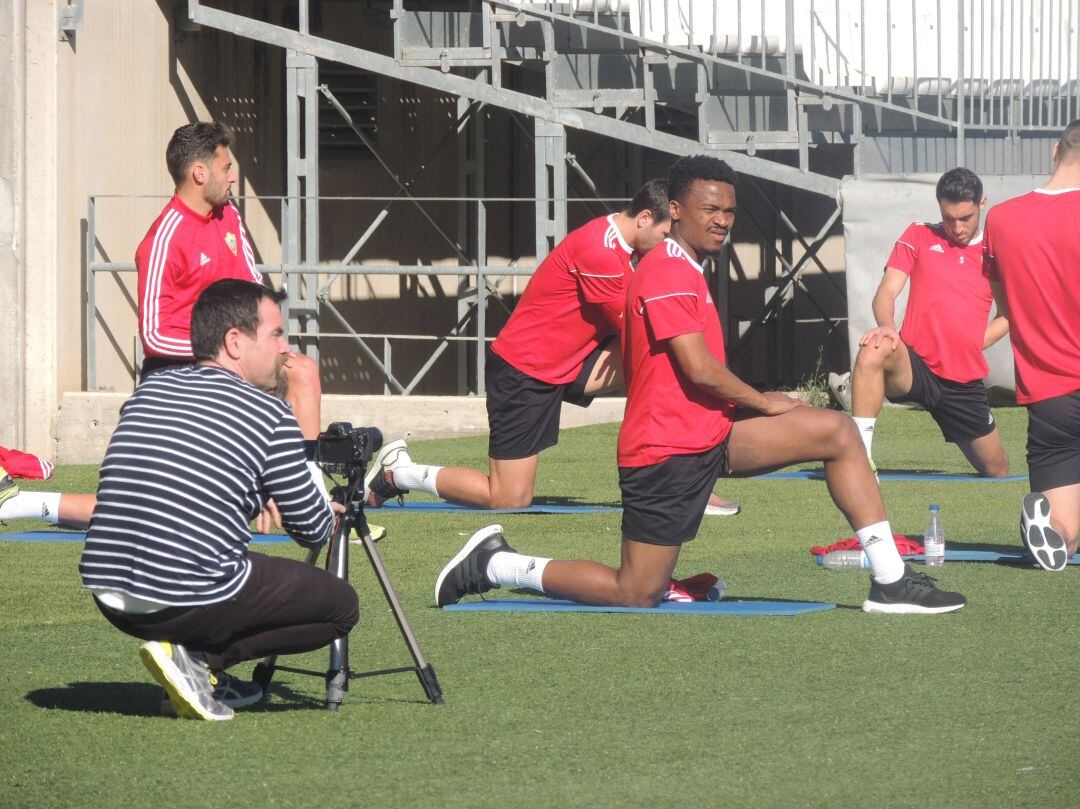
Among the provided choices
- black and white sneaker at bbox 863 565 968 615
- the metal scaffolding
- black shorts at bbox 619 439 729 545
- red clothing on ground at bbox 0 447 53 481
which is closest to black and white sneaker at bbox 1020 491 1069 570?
black and white sneaker at bbox 863 565 968 615

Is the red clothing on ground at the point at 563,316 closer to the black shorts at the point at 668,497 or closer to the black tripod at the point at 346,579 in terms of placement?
the black shorts at the point at 668,497

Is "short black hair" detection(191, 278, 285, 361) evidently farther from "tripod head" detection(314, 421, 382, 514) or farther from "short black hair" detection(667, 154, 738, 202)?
"short black hair" detection(667, 154, 738, 202)

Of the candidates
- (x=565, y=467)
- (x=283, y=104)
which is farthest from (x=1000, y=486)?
(x=283, y=104)

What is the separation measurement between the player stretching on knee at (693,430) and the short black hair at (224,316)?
1.75 m

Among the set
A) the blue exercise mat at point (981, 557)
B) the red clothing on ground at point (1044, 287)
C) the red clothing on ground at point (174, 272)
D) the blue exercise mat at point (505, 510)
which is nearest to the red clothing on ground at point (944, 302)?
the blue exercise mat at point (505, 510)

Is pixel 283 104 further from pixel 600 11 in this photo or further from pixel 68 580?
pixel 68 580

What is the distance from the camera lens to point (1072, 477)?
7.02m

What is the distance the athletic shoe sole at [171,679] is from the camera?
14.4 ft

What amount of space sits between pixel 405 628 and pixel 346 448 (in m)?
0.53

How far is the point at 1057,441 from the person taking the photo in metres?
7.05

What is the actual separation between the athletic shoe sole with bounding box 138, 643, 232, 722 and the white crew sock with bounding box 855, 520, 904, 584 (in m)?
2.43

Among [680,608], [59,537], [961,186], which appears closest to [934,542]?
[680,608]

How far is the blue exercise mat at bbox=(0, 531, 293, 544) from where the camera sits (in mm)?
8281

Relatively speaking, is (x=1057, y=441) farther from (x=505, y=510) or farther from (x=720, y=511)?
(x=505, y=510)
